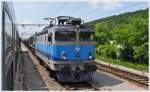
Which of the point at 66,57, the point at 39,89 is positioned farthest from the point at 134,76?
Answer: the point at 39,89

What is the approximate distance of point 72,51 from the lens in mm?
13828

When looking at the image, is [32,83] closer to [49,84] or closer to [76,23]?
[49,84]

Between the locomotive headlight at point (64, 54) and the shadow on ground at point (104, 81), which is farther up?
the locomotive headlight at point (64, 54)

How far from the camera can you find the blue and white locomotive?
1375cm

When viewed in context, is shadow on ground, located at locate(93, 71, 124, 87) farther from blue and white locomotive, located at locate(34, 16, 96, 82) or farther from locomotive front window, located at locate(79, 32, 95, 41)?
locomotive front window, located at locate(79, 32, 95, 41)

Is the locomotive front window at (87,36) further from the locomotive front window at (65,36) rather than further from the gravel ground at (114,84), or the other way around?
the gravel ground at (114,84)

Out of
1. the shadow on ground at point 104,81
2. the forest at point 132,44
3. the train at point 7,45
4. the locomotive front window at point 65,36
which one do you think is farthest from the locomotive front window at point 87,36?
the forest at point 132,44

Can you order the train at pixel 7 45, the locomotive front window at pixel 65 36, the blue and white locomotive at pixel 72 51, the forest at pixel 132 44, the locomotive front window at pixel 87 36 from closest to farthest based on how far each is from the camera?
the train at pixel 7 45
the blue and white locomotive at pixel 72 51
the locomotive front window at pixel 65 36
the locomotive front window at pixel 87 36
the forest at pixel 132 44

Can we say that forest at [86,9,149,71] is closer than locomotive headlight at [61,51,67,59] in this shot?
No

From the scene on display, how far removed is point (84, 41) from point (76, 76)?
4.34ft

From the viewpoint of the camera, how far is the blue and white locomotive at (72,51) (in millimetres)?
13750

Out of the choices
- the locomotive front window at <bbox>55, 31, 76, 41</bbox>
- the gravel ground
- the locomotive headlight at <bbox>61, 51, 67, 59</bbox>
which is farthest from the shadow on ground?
the locomotive front window at <bbox>55, 31, 76, 41</bbox>

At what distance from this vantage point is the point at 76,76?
13914 mm

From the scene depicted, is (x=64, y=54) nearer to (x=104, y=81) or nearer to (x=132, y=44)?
(x=104, y=81)
